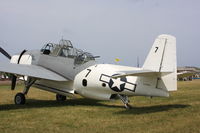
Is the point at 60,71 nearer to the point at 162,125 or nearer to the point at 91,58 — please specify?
the point at 91,58

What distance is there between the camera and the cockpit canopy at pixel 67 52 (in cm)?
1191

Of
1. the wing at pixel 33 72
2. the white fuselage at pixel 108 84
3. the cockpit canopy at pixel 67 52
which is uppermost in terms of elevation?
the cockpit canopy at pixel 67 52

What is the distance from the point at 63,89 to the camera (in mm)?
12133

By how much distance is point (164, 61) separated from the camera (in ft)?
29.9

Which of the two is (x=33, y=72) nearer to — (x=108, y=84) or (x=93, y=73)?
(x=93, y=73)

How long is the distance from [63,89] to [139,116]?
15.7ft

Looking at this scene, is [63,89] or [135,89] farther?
[63,89]

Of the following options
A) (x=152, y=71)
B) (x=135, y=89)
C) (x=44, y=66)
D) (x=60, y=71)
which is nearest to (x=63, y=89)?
(x=60, y=71)

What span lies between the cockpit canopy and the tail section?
3260 millimetres

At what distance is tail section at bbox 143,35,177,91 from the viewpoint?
909 centimetres

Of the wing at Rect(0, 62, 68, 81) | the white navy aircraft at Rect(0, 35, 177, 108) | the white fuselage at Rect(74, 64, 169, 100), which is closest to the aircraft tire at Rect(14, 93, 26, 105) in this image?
the white navy aircraft at Rect(0, 35, 177, 108)

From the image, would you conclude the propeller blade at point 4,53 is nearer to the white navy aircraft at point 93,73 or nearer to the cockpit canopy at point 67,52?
the white navy aircraft at point 93,73

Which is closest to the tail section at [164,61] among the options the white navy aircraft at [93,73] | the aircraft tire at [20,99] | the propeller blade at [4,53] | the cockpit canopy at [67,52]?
the white navy aircraft at [93,73]

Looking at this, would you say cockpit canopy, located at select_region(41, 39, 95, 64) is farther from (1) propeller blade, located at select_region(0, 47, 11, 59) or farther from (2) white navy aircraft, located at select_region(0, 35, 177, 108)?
(1) propeller blade, located at select_region(0, 47, 11, 59)
